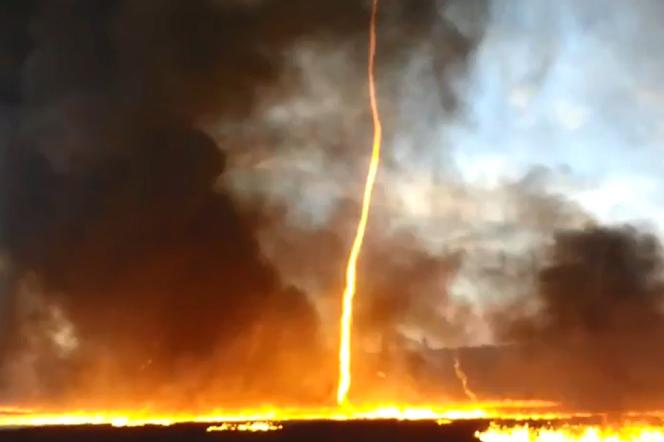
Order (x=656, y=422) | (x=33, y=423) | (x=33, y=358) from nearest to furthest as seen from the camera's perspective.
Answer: (x=656, y=422), (x=33, y=423), (x=33, y=358)

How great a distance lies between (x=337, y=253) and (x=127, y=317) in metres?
13.0

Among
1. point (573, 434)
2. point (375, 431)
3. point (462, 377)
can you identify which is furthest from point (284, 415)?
point (573, 434)

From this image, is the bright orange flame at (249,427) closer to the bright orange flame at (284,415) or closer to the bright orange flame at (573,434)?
the bright orange flame at (284,415)

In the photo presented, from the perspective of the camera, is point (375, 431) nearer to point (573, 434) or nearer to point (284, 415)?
point (573, 434)

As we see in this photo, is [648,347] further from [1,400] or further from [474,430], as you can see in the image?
[1,400]

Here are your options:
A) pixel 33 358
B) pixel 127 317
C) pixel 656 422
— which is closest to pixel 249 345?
pixel 127 317

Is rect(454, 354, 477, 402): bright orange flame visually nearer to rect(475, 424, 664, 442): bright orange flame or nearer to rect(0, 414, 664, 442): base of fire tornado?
rect(0, 414, 664, 442): base of fire tornado

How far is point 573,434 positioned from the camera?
1566 inches

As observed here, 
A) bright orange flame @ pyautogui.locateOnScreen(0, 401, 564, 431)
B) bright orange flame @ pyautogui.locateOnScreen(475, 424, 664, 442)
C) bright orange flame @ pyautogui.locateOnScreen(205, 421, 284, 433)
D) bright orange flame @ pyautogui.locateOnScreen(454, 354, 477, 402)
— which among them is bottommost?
bright orange flame @ pyautogui.locateOnScreen(475, 424, 664, 442)

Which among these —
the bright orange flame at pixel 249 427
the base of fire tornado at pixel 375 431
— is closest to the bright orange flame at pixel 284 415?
the bright orange flame at pixel 249 427

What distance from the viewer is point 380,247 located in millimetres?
60094

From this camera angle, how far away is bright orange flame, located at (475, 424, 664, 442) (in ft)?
127

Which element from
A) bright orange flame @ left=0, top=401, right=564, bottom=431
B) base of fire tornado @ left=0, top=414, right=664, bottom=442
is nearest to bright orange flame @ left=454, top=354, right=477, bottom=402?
bright orange flame @ left=0, top=401, right=564, bottom=431

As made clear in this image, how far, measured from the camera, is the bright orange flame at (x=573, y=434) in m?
38.7
